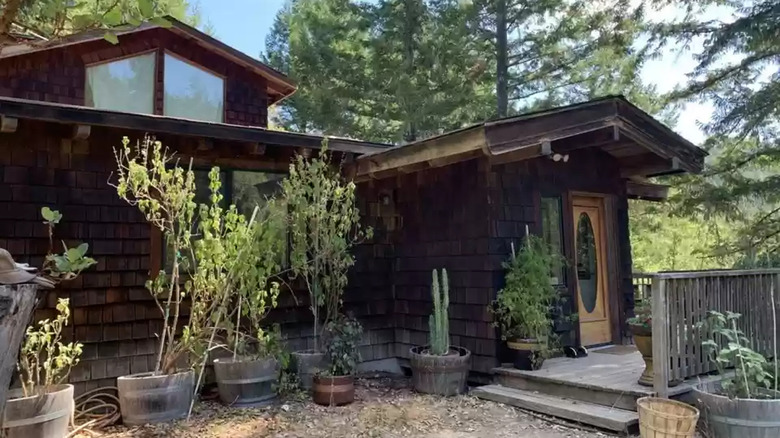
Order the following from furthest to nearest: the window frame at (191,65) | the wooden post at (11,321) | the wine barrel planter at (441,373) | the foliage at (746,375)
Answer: the window frame at (191,65) < the wine barrel planter at (441,373) < the foliage at (746,375) < the wooden post at (11,321)

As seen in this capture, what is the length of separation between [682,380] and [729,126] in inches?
222

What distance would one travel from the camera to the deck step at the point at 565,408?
4.18 m

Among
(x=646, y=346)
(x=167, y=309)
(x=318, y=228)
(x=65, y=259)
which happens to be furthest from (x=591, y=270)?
(x=65, y=259)

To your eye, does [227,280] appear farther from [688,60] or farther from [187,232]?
[688,60]

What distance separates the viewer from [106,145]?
501cm

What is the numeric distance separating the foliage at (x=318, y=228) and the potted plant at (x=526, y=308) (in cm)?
156

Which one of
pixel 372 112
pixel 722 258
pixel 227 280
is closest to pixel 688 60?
pixel 722 258

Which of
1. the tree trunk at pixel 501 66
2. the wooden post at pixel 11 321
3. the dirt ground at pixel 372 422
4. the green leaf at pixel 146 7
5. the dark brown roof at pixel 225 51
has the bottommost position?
the dirt ground at pixel 372 422

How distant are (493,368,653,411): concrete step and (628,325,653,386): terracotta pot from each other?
15cm

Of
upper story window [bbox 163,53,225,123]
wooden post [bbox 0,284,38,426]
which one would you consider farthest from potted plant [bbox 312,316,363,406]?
upper story window [bbox 163,53,225,123]

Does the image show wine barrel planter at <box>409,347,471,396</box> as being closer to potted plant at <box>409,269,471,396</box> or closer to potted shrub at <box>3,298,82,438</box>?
potted plant at <box>409,269,471,396</box>

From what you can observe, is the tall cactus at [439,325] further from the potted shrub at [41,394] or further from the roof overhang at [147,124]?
the potted shrub at [41,394]

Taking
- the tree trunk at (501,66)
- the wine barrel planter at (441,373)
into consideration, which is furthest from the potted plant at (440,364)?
the tree trunk at (501,66)

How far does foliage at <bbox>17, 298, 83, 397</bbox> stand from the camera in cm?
407
